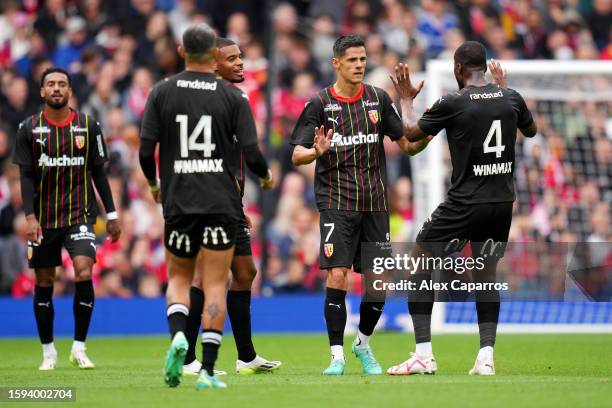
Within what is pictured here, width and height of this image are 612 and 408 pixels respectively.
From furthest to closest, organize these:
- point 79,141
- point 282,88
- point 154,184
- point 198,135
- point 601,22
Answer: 1. point 601,22
2. point 282,88
3. point 79,141
4. point 154,184
5. point 198,135

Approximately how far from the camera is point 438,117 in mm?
9055

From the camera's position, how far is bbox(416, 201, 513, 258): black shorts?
9062 millimetres

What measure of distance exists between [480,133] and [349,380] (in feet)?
6.97

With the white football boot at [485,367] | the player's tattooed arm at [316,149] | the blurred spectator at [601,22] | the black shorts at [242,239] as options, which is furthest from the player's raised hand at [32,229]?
the blurred spectator at [601,22]

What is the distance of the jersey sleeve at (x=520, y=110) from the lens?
9141 millimetres

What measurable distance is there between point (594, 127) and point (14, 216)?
8.62 meters

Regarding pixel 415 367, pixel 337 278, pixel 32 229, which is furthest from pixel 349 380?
pixel 32 229

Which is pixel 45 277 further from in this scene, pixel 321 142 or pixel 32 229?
pixel 321 142

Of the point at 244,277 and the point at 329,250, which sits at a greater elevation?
the point at 329,250

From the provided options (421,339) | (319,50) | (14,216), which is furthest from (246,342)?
(319,50)

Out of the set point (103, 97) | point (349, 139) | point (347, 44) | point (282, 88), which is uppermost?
point (282, 88)

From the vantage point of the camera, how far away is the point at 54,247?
10.9 meters

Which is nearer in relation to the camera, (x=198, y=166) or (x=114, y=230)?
(x=198, y=166)

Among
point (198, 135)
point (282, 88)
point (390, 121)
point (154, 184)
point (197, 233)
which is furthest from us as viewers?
point (282, 88)
